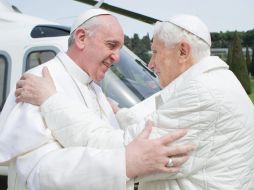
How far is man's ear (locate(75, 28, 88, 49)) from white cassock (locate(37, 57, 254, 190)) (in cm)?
71

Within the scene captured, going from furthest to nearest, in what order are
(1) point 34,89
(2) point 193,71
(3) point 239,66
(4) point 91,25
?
(3) point 239,66 < (4) point 91,25 < (1) point 34,89 < (2) point 193,71

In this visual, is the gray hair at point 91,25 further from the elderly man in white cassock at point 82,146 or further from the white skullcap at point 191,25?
the white skullcap at point 191,25

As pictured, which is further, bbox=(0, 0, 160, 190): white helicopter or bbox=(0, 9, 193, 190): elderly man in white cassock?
bbox=(0, 0, 160, 190): white helicopter

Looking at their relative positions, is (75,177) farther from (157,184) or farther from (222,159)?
(222,159)

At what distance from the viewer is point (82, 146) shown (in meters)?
2.19

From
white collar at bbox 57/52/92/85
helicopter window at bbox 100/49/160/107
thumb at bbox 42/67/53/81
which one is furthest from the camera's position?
helicopter window at bbox 100/49/160/107

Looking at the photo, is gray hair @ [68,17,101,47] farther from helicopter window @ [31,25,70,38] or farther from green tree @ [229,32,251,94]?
green tree @ [229,32,251,94]

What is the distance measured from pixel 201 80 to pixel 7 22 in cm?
496

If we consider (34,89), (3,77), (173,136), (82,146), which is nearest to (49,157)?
(82,146)

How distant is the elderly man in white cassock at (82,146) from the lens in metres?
2.05

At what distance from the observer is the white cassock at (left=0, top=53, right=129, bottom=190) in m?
2.09

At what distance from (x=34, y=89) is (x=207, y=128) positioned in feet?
2.91

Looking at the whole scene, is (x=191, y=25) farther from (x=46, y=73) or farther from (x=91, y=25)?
(x=46, y=73)

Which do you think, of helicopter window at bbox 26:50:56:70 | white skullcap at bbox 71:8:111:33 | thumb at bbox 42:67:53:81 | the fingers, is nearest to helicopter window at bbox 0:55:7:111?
→ helicopter window at bbox 26:50:56:70
